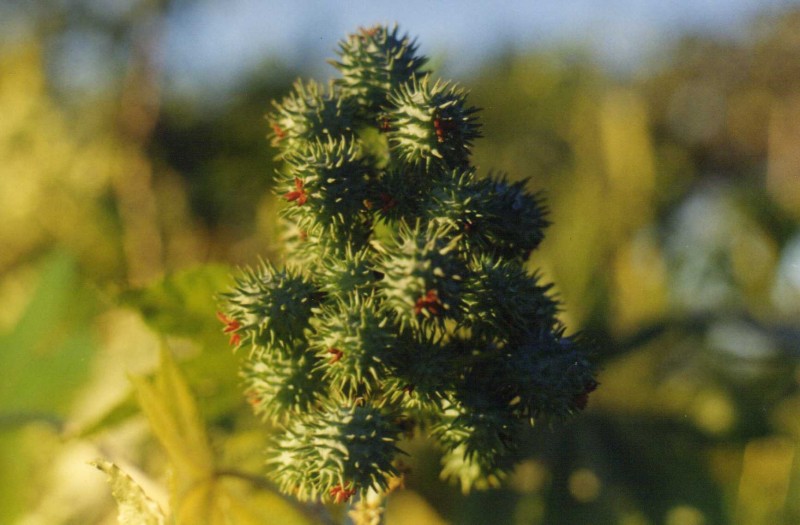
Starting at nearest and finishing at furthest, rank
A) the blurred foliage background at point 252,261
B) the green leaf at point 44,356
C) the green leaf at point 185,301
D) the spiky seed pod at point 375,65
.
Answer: the spiky seed pod at point 375,65 < the green leaf at point 185,301 < the blurred foliage background at point 252,261 < the green leaf at point 44,356

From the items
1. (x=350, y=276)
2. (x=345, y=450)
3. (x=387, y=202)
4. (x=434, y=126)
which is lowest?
(x=345, y=450)

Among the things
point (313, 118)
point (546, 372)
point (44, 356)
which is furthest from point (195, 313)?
point (44, 356)

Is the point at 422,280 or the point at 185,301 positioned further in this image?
the point at 185,301

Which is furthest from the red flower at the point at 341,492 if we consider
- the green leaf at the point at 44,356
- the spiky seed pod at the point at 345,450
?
the green leaf at the point at 44,356

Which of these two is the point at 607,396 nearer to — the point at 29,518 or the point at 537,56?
the point at 29,518

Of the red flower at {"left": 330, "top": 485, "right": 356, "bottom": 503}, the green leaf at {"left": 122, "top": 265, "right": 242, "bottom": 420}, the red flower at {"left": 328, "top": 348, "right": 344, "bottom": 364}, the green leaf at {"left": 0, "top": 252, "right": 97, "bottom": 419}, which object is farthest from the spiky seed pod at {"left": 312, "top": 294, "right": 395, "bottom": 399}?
the green leaf at {"left": 0, "top": 252, "right": 97, "bottom": 419}

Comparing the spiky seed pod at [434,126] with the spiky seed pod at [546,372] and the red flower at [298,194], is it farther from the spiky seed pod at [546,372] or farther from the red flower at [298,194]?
the spiky seed pod at [546,372]

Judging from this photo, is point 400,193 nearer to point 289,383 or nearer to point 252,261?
point 289,383

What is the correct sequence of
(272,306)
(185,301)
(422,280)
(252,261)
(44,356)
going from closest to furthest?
(422,280), (272,306), (185,301), (44,356), (252,261)

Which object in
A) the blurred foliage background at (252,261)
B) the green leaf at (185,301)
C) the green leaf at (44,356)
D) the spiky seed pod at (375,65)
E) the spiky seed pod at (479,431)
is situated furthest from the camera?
the green leaf at (44,356)
